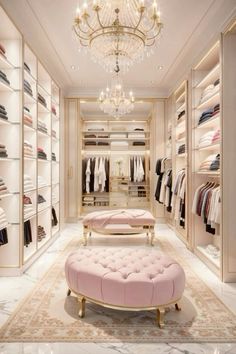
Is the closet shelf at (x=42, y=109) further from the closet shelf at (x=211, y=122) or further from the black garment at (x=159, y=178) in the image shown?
the black garment at (x=159, y=178)

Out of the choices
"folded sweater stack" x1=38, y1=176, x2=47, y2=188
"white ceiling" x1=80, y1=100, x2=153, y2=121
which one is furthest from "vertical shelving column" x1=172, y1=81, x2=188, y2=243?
"white ceiling" x1=80, y1=100, x2=153, y2=121

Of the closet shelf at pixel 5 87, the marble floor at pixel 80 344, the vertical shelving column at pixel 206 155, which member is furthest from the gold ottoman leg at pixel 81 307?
the closet shelf at pixel 5 87

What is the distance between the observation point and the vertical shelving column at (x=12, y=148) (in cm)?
308

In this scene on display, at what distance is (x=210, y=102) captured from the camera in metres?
3.71

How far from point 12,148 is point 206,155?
276 cm

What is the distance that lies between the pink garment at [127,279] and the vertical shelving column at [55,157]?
8.43ft

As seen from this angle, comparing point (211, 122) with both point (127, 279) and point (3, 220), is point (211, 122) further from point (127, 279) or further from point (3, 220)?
point (3, 220)

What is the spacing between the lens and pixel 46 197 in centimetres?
449

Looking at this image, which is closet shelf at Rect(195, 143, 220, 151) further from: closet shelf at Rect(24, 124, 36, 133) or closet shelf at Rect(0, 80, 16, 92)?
closet shelf at Rect(0, 80, 16, 92)

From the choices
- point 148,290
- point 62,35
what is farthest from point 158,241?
point 62,35

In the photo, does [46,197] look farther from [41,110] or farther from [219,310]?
[219,310]

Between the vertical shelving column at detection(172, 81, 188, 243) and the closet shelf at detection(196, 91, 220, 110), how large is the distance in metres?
0.39

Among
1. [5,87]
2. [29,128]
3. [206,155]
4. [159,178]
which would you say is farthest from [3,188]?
[159,178]

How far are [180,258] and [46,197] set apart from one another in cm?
232
